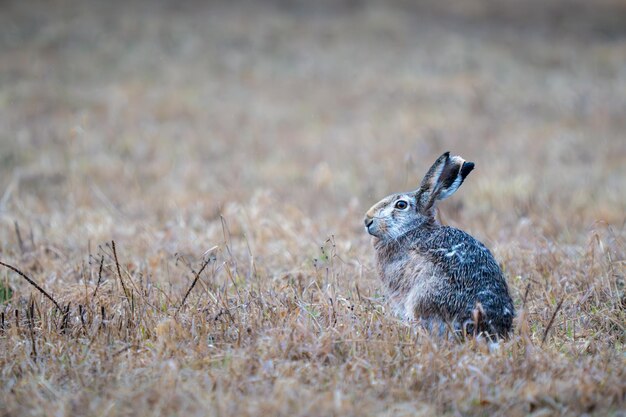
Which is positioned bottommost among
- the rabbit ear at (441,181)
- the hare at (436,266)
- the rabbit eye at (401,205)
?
the hare at (436,266)

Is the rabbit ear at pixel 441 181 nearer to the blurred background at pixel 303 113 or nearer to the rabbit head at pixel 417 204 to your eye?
the rabbit head at pixel 417 204

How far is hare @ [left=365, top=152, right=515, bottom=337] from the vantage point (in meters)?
4.29

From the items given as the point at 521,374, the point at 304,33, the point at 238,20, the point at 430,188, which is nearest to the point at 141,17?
the point at 238,20

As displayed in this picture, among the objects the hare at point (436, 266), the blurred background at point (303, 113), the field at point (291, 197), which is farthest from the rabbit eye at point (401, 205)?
the blurred background at point (303, 113)

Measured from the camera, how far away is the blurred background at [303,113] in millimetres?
9164

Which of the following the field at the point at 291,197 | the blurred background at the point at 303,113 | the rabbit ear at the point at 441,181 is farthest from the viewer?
the blurred background at the point at 303,113

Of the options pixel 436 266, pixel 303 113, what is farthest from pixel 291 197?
pixel 303 113

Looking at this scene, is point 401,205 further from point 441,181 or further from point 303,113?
point 303,113

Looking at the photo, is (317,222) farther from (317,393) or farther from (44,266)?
(317,393)

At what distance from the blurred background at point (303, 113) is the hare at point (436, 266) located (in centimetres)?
136

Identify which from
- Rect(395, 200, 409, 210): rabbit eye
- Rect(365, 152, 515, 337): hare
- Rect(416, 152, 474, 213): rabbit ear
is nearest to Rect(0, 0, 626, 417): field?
Rect(365, 152, 515, 337): hare

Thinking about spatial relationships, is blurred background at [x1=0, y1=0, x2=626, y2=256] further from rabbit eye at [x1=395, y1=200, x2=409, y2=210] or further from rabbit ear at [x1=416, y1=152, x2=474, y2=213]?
rabbit eye at [x1=395, y1=200, x2=409, y2=210]

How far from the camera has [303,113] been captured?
17.2 m

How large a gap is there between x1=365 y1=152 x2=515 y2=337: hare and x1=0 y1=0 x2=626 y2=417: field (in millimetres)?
179
